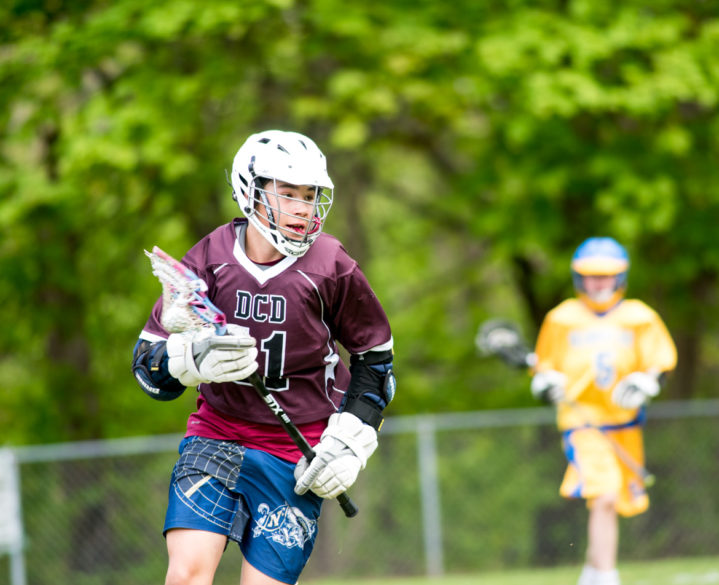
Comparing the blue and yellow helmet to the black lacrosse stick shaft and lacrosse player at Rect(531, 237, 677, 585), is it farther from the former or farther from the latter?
the black lacrosse stick shaft

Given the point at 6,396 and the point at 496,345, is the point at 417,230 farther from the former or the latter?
the point at 496,345

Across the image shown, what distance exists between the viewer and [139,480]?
→ 31.3 feet

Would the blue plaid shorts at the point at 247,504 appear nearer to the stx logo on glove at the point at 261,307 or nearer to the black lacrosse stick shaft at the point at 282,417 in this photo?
the black lacrosse stick shaft at the point at 282,417

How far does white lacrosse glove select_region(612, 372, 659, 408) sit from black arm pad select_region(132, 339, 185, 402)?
3308mm

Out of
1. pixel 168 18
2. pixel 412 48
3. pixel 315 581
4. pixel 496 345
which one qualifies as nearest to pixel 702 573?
pixel 496 345

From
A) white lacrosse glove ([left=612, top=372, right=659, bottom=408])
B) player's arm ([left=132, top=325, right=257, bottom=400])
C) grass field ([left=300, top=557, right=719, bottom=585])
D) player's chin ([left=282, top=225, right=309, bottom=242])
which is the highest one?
player's chin ([left=282, top=225, right=309, bottom=242])

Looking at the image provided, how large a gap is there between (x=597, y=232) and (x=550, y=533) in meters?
3.07

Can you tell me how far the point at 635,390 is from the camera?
20.3ft

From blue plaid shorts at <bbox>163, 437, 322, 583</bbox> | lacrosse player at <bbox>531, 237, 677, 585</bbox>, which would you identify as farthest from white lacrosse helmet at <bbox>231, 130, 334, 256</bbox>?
lacrosse player at <bbox>531, 237, 677, 585</bbox>

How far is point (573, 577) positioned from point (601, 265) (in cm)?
299

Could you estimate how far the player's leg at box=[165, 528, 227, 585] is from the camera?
3.52 m

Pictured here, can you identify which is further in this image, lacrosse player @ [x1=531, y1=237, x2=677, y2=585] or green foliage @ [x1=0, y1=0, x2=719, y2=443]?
green foliage @ [x1=0, y1=0, x2=719, y2=443]

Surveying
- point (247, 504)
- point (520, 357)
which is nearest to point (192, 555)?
point (247, 504)

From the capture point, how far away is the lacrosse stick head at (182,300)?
3.48 m
